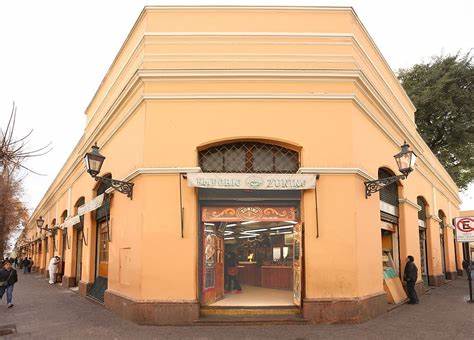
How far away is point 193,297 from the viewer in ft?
31.6

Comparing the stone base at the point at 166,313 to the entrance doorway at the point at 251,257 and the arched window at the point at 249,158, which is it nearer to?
the entrance doorway at the point at 251,257

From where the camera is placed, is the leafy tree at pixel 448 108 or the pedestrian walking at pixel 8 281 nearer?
the pedestrian walking at pixel 8 281

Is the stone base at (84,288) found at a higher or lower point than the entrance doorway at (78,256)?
lower

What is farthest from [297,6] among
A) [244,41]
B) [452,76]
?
[452,76]

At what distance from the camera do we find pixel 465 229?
1357cm

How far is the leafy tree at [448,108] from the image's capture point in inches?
1335

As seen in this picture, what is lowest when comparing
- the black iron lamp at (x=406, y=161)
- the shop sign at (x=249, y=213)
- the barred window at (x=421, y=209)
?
the shop sign at (x=249, y=213)

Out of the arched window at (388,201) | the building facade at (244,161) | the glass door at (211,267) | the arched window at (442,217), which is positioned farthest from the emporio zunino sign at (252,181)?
the arched window at (442,217)

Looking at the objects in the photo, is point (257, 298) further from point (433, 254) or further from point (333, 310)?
point (433, 254)

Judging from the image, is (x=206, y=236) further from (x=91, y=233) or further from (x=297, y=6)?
(x=91, y=233)

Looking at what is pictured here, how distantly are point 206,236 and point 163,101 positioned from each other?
10.4 feet

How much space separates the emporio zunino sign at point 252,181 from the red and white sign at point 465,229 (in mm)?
6364

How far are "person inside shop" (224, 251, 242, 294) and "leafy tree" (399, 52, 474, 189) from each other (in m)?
27.0

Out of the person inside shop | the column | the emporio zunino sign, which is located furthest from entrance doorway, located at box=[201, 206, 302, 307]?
the column
